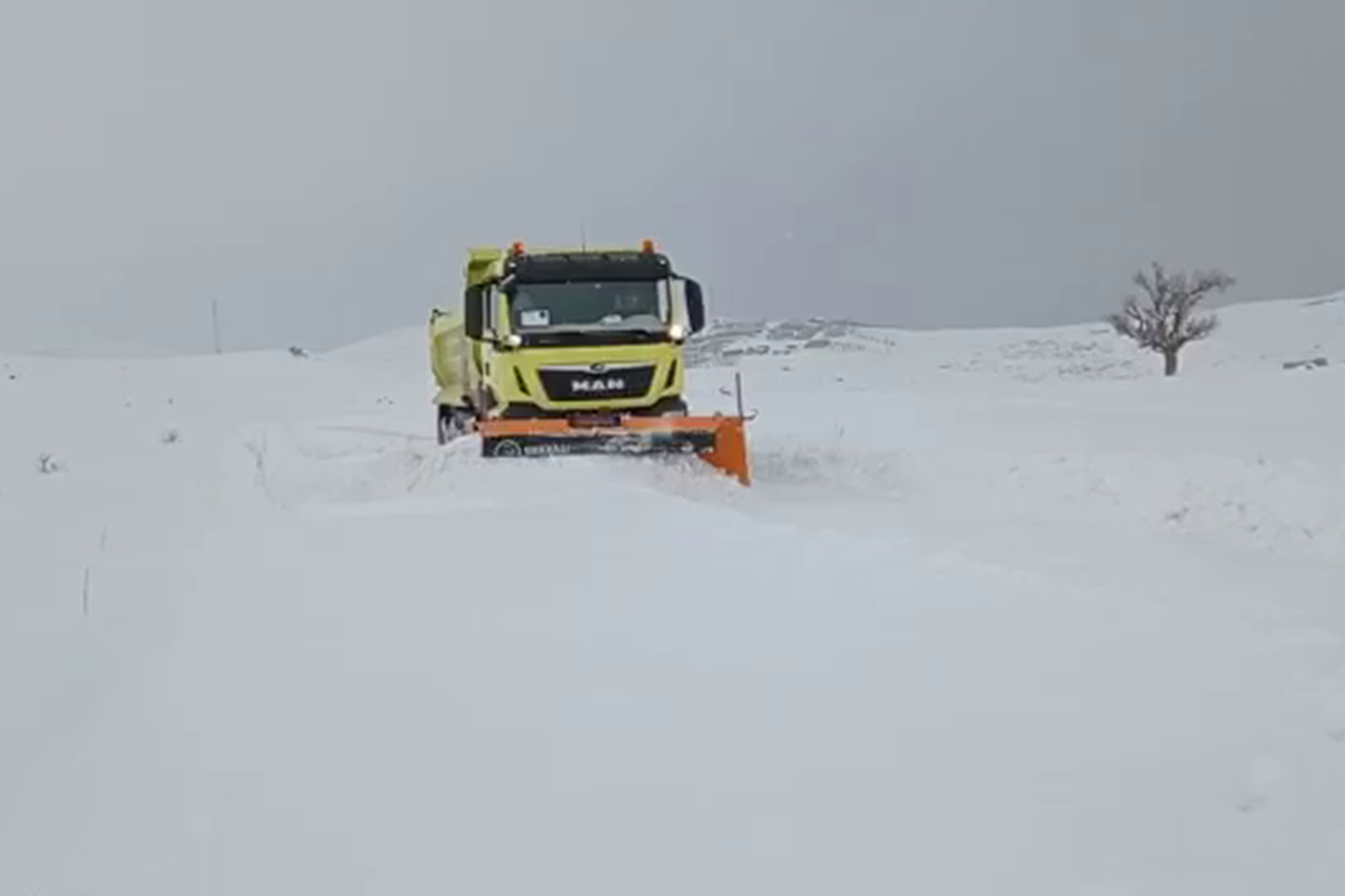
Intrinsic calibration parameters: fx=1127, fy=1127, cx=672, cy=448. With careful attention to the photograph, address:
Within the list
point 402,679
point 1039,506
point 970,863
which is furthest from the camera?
point 1039,506

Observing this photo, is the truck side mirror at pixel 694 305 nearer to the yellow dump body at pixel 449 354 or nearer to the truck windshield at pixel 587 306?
the truck windshield at pixel 587 306

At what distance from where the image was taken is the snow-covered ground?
3039mm

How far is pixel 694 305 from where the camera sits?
42.8 feet

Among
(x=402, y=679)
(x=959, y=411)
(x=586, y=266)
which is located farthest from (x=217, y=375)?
(x=402, y=679)

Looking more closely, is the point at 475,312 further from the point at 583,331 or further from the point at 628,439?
the point at 628,439

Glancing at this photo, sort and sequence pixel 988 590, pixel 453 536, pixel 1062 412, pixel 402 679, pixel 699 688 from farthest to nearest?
pixel 1062 412 < pixel 453 536 < pixel 988 590 < pixel 402 679 < pixel 699 688

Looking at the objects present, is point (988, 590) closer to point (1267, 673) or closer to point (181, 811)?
point (1267, 673)

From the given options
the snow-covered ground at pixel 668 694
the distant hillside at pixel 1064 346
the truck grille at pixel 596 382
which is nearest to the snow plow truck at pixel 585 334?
the truck grille at pixel 596 382

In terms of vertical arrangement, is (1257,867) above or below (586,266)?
below

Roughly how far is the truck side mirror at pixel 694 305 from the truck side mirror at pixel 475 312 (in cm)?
243

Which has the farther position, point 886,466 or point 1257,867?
point 886,466

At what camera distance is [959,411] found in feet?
70.4

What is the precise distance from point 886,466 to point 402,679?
1018 cm

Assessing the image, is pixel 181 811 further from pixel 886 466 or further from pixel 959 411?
pixel 959 411
